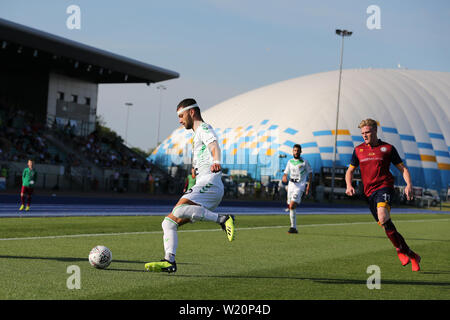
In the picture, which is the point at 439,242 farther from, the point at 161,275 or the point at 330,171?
the point at 330,171

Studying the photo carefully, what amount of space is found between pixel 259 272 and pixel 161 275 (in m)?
1.42

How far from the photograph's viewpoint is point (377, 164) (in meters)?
8.89

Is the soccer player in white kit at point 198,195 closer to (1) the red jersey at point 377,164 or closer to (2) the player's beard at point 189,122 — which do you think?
(2) the player's beard at point 189,122

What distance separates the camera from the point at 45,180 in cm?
3806

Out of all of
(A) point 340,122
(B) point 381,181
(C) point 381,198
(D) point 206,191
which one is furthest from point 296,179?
(A) point 340,122

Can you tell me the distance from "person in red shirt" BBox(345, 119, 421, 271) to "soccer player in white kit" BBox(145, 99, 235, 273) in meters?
2.29

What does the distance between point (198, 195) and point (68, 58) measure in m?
39.7

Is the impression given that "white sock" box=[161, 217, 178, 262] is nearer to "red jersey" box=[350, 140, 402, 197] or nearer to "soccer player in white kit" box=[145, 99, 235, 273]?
"soccer player in white kit" box=[145, 99, 235, 273]

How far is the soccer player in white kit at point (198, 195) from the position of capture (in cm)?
728

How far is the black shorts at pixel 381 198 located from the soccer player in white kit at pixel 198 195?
258cm

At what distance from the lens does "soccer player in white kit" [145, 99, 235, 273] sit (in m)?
7.28

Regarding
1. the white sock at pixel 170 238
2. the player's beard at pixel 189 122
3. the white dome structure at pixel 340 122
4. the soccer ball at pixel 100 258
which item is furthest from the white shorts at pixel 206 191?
the white dome structure at pixel 340 122

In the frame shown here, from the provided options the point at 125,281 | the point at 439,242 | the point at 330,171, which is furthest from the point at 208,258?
the point at 330,171
